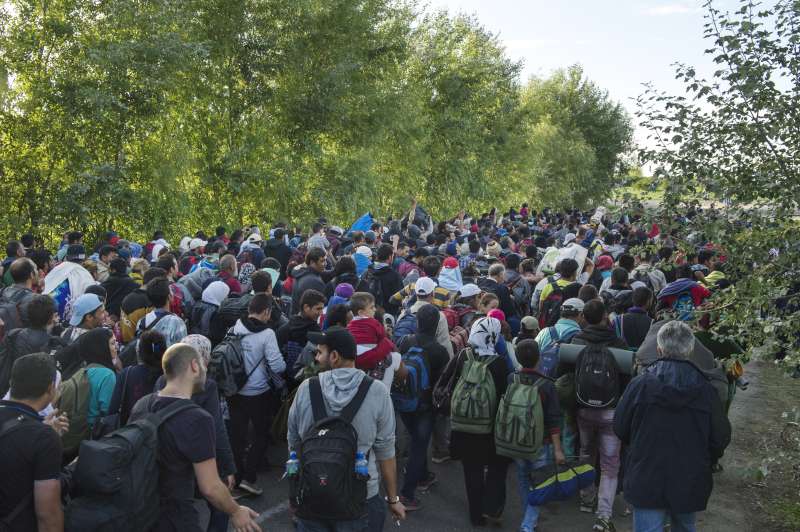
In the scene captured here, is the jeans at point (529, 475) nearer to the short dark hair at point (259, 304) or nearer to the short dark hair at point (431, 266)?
the short dark hair at point (259, 304)

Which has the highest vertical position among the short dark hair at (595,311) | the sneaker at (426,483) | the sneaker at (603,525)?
the short dark hair at (595,311)

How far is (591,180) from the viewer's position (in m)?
49.2

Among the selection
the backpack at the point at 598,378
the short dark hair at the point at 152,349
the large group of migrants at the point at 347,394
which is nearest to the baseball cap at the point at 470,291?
the large group of migrants at the point at 347,394

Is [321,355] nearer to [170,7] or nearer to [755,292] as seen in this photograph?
[755,292]

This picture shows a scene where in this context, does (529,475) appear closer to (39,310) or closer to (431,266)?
(431,266)

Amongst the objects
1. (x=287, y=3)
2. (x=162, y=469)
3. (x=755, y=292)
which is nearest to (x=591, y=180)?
(x=287, y=3)

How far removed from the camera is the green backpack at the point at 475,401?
594cm

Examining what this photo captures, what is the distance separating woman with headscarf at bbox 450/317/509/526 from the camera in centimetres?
612

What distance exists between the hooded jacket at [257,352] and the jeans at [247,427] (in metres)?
0.15

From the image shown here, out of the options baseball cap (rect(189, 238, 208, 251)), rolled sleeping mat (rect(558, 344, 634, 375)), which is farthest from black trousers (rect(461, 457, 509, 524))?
baseball cap (rect(189, 238, 208, 251))

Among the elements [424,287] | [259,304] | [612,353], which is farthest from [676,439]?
[259,304]

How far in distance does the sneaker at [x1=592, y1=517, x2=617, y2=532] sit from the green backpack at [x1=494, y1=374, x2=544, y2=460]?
1.13 m

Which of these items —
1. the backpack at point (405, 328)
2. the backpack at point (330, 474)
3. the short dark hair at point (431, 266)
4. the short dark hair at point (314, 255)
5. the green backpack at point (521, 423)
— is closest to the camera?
the backpack at point (330, 474)

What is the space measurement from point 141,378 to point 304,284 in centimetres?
389
